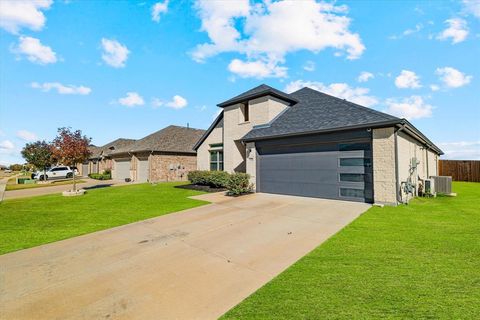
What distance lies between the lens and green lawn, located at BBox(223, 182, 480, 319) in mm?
2697

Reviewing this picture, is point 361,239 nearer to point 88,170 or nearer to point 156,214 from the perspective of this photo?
point 156,214

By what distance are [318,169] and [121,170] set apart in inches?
931

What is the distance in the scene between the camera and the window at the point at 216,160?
17.2m

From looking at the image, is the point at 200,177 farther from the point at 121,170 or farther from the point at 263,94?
the point at 121,170

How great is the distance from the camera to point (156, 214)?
8453 mm

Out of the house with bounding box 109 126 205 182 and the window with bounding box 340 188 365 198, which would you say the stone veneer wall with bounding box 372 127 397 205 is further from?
the house with bounding box 109 126 205 182

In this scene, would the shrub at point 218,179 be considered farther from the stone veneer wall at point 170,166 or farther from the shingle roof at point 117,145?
the shingle roof at point 117,145

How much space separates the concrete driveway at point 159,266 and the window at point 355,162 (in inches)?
102

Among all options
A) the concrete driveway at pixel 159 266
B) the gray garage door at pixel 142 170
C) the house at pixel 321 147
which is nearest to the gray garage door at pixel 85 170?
the gray garage door at pixel 142 170

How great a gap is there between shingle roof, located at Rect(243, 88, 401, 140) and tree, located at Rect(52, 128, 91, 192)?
1149 centimetres

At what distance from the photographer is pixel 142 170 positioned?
22484 millimetres

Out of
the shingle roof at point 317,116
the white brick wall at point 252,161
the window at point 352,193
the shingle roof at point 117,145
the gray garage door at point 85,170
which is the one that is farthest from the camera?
the gray garage door at point 85,170

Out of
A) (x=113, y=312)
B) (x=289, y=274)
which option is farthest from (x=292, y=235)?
(x=113, y=312)

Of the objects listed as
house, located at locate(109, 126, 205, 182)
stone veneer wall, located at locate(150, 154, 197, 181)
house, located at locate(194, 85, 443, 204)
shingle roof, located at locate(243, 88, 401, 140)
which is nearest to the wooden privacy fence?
house, located at locate(194, 85, 443, 204)
